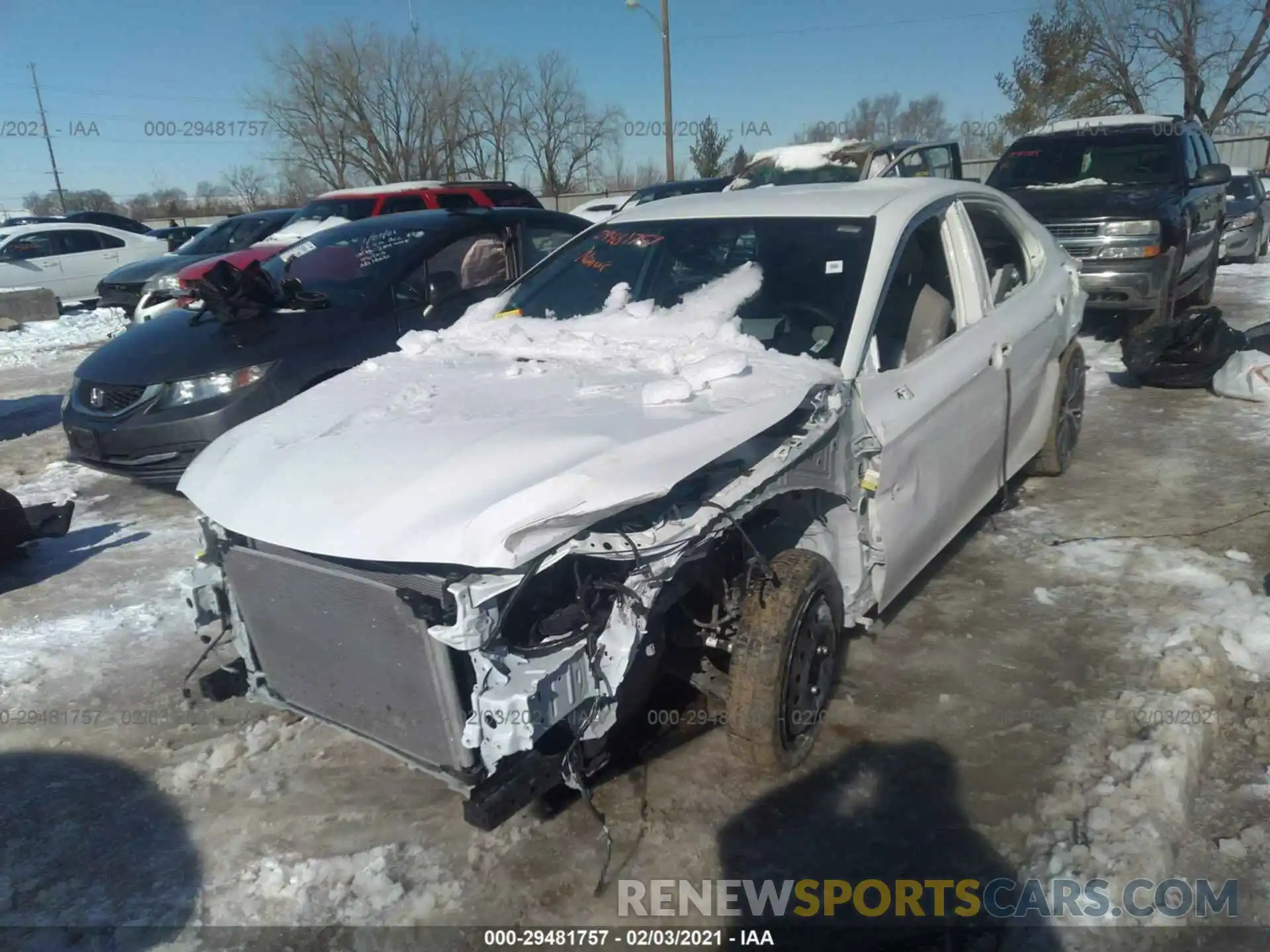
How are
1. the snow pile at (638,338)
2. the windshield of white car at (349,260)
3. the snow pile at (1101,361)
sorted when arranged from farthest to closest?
the snow pile at (1101,361) → the windshield of white car at (349,260) → the snow pile at (638,338)

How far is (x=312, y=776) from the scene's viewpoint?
3.10 meters

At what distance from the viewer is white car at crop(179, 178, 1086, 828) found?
2.25m

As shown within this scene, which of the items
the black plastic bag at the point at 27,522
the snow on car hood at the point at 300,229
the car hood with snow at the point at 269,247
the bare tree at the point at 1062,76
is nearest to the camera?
the black plastic bag at the point at 27,522

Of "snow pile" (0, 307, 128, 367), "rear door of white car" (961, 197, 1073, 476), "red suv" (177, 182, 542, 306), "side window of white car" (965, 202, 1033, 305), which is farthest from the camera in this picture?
"snow pile" (0, 307, 128, 367)

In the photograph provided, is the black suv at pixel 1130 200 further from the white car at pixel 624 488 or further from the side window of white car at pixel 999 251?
the white car at pixel 624 488

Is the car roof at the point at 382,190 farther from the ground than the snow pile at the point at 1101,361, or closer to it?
farther from the ground

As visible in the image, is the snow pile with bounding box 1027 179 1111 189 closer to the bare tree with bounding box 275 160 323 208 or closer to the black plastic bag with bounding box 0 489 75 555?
the black plastic bag with bounding box 0 489 75 555

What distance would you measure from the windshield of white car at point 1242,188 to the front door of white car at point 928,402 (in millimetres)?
14470

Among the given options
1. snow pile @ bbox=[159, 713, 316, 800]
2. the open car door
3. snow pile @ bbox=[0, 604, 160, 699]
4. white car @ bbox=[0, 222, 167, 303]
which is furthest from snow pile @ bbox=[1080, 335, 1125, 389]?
white car @ bbox=[0, 222, 167, 303]

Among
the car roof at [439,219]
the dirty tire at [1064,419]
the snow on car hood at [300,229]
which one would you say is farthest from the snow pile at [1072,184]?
the snow on car hood at [300,229]

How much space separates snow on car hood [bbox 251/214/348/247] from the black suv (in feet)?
24.6

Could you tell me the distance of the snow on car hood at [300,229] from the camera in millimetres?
9992

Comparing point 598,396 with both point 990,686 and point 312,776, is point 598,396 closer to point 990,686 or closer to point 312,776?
point 312,776

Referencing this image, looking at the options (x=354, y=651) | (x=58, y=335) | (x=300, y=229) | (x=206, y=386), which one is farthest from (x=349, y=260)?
(x=58, y=335)
